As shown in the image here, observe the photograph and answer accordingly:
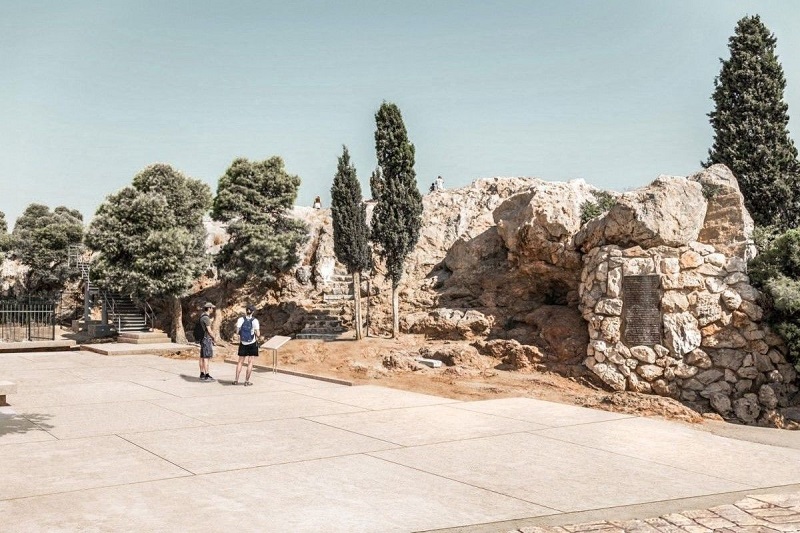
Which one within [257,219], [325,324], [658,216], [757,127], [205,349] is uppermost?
[757,127]

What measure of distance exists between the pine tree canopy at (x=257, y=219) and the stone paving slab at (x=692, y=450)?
22.2m

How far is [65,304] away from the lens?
46688mm

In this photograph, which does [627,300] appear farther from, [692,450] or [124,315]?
[124,315]

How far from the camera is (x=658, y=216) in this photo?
66.4 ft

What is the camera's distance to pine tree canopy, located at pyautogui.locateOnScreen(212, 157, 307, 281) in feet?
103

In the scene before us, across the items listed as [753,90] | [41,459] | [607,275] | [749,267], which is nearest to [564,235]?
[607,275]

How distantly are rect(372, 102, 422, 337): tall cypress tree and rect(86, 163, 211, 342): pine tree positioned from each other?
9578mm

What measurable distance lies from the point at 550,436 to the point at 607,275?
35.0 feet

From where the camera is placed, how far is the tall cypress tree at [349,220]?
26.6 m

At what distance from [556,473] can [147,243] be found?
2536 cm

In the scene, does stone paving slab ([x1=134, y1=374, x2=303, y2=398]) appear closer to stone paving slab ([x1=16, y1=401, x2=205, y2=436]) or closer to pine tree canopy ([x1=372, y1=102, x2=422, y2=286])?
stone paving slab ([x1=16, y1=401, x2=205, y2=436])

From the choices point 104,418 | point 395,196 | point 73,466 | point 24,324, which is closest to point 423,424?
point 73,466

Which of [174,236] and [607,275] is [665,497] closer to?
[607,275]

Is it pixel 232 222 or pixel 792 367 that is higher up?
pixel 232 222
